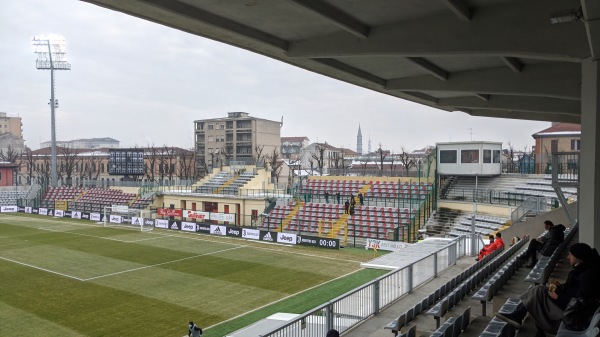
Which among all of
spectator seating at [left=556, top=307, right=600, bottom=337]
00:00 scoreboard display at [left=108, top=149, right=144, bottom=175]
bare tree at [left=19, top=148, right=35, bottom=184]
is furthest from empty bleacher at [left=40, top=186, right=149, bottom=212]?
spectator seating at [left=556, top=307, right=600, bottom=337]

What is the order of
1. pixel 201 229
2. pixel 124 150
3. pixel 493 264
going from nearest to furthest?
1. pixel 493 264
2. pixel 201 229
3. pixel 124 150

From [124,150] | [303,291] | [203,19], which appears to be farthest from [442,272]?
[124,150]

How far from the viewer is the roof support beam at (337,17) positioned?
22.2 feet

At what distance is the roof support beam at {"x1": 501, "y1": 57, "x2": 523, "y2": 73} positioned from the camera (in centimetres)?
915

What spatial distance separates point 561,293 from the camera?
20.6ft

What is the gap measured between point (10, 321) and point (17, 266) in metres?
10.1

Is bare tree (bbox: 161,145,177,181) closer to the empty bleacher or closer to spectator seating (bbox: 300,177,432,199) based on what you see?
the empty bleacher

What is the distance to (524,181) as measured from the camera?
33875mm

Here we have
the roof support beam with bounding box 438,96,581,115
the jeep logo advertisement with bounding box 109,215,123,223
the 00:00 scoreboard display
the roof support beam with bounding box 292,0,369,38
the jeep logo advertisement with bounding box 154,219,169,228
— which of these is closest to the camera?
the roof support beam with bounding box 292,0,369,38

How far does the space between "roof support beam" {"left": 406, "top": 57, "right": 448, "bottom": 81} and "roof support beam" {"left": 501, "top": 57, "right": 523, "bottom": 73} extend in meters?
1.51

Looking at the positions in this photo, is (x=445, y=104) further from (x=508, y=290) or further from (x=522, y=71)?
(x=508, y=290)

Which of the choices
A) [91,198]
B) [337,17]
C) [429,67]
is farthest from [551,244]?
[91,198]

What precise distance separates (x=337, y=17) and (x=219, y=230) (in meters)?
30.2

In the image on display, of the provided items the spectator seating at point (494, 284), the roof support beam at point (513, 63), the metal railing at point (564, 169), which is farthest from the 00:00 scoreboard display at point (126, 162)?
the roof support beam at point (513, 63)
